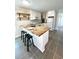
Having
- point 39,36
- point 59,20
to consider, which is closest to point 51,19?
point 59,20

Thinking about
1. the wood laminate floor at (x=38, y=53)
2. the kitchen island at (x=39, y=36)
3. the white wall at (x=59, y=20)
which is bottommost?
the wood laminate floor at (x=38, y=53)

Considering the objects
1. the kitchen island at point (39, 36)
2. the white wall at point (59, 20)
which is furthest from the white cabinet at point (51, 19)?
the kitchen island at point (39, 36)

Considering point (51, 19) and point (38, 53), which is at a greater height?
point (51, 19)

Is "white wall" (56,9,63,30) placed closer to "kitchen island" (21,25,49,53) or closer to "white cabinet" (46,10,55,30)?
"white cabinet" (46,10,55,30)

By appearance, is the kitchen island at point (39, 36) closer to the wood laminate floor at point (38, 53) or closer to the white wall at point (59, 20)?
the wood laminate floor at point (38, 53)

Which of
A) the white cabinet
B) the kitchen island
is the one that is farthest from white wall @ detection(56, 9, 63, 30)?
the kitchen island

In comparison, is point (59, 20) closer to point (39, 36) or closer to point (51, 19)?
point (51, 19)

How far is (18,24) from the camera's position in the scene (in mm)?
5918

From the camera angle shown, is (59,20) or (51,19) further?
(59,20)

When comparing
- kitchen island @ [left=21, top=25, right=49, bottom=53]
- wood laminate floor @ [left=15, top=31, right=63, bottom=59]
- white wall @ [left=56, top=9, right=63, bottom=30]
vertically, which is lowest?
wood laminate floor @ [left=15, top=31, right=63, bottom=59]
